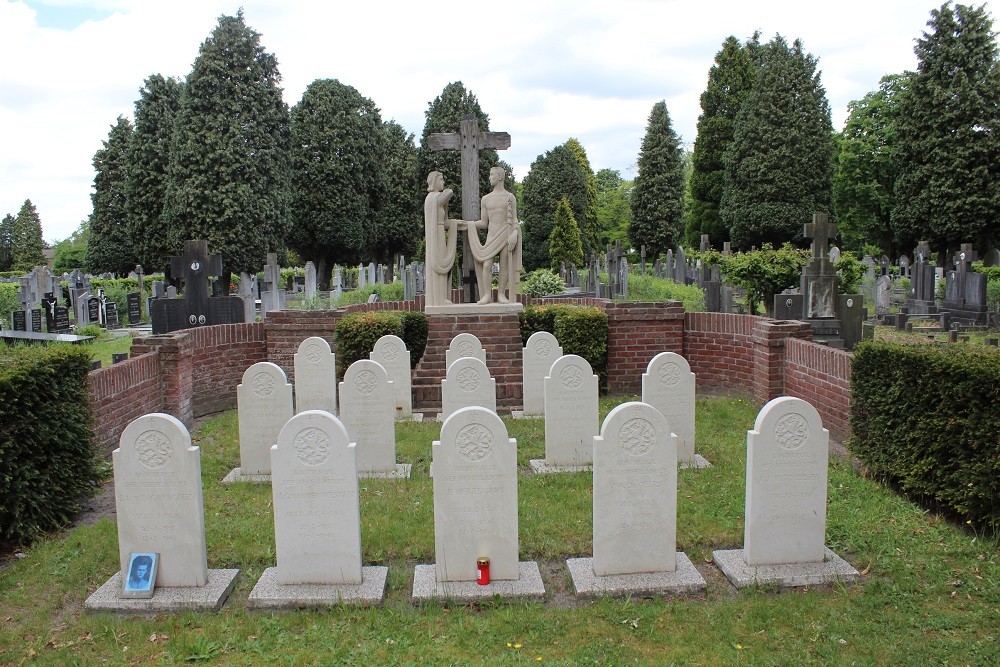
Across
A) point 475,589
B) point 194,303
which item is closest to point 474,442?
point 475,589

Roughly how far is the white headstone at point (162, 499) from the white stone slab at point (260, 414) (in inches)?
99.5

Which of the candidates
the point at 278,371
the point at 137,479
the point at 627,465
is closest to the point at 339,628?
the point at 137,479

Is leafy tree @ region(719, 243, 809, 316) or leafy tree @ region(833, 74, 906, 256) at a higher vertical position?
leafy tree @ region(833, 74, 906, 256)

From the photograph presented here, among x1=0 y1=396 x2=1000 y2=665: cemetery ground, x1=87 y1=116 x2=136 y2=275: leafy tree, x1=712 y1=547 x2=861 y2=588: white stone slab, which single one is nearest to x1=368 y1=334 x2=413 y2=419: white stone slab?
x1=0 y1=396 x2=1000 y2=665: cemetery ground

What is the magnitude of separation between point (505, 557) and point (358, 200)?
3005cm

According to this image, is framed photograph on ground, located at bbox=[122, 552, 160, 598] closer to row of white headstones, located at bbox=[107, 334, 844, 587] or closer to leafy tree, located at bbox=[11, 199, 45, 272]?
row of white headstones, located at bbox=[107, 334, 844, 587]

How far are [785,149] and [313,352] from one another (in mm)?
29559

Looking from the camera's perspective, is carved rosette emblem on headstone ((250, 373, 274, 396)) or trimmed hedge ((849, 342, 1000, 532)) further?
carved rosette emblem on headstone ((250, 373, 274, 396))

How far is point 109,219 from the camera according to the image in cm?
3134

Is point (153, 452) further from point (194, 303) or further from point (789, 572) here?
point (194, 303)

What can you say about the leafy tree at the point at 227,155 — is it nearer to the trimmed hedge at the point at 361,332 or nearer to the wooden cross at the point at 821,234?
the trimmed hedge at the point at 361,332

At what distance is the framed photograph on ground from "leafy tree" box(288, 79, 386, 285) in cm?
2885

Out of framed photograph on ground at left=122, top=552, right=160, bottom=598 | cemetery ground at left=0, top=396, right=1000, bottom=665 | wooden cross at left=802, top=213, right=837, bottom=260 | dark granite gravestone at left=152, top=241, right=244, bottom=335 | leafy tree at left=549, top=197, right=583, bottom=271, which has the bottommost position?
cemetery ground at left=0, top=396, right=1000, bottom=665

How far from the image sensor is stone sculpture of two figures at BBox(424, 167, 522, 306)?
38.9 feet
